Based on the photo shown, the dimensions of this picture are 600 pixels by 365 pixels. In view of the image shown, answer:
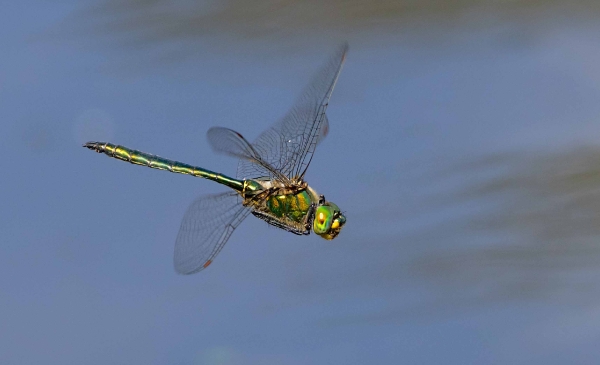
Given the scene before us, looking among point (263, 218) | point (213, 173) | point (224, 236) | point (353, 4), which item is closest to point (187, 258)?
point (224, 236)

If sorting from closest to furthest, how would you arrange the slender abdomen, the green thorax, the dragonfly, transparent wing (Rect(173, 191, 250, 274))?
1. transparent wing (Rect(173, 191, 250, 274))
2. the dragonfly
3. the green thorax
4. the slender abdomen

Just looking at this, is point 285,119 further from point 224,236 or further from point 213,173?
point 224,236

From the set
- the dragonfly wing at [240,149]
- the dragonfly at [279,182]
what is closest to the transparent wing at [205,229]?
the dragonfly at [279,182]

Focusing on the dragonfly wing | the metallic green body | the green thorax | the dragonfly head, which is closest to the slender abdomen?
the metallic green body

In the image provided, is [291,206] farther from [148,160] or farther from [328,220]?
[148,160]

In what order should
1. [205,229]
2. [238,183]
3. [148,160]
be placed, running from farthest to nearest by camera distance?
1. [148,160]
2. [238,183]
3. [205,229]

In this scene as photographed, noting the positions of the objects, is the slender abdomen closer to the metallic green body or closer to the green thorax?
the metallic green body

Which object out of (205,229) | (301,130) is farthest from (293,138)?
(205,229)
